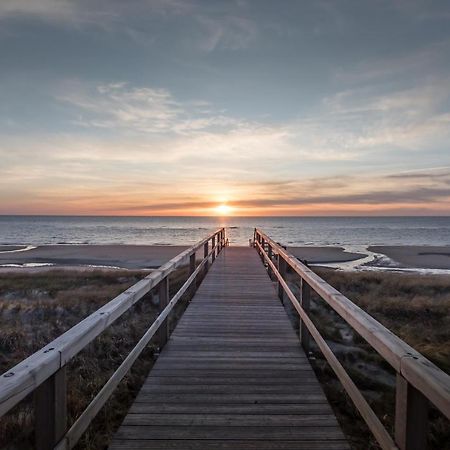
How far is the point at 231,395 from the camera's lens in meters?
3.38

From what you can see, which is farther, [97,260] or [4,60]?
[97,260]

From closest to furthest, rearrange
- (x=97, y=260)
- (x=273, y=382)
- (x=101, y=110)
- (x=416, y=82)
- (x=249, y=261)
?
1. (x=273, y=382)
2. (x=416, y=82)
3. (x=249, y=261)
4. (x=101, y=110)
5. (x=97, y=260)

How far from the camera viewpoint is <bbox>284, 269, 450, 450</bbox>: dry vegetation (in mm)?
3967

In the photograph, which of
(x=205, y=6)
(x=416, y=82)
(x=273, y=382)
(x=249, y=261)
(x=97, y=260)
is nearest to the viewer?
(x=273, y=382)

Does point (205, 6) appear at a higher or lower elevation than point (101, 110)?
higher

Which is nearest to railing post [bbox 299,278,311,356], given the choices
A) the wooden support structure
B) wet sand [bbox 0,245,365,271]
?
the wooden support structure

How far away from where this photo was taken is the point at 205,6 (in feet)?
32.4

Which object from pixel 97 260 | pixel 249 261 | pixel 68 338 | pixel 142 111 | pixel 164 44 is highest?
pixel 164 44

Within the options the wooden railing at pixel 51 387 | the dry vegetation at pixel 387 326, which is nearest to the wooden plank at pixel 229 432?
the wooden railing at pixel 51 387

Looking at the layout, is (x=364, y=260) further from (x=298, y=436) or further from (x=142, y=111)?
(x=298, y=436)

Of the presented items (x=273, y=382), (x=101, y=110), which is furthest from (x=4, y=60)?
(x=273, y=382)

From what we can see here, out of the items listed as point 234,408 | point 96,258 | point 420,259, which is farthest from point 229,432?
point 420,259

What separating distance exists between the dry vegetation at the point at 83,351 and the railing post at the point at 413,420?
2.35m

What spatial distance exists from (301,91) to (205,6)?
485cm
